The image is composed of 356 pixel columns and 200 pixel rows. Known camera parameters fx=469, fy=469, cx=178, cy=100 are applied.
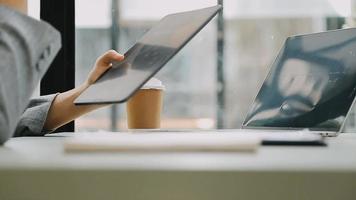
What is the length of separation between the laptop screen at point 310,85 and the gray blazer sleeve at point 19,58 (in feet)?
1.62

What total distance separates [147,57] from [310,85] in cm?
37

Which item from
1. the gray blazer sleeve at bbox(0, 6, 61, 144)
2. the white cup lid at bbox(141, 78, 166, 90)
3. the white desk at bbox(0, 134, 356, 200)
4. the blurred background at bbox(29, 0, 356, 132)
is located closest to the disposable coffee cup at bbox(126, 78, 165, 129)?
the white cup lid at bbox(141, 78, 166, 90)

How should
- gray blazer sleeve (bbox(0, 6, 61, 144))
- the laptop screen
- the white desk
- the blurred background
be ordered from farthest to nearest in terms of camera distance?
the blurred background, the laptop screen, gray blazer sleeve (bbox(0, 6, 61, 144)), the white desk

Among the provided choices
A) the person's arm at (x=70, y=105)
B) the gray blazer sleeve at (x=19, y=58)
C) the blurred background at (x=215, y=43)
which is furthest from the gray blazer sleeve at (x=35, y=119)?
the blurred background at (x=215, y=43)

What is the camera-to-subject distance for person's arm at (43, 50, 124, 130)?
92cm

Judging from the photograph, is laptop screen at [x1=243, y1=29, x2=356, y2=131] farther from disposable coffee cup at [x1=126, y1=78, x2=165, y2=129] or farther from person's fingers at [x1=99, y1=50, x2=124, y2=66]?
person's fingers at [x1=99, y1=50, x2=124, y2=66]

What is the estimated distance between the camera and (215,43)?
7.13ft

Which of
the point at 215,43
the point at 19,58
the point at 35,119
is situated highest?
the point at 215,43

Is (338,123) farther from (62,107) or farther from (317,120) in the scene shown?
(62,107)

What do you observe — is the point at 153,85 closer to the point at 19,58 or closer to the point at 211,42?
the point at 19,58

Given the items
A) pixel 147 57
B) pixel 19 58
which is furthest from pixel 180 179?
pixel 147 57

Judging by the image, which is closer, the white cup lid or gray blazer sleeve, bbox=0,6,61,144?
gray blazer sleeve, bbox=0,6,61,144

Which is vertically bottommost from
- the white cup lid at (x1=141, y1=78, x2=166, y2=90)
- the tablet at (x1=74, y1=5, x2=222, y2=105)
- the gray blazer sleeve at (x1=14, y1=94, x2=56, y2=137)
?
the gray blazer sleeve at (x1=14, y1=94, x2=56, y2=137)

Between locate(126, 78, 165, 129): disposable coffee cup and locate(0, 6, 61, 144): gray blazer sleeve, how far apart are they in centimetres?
45
